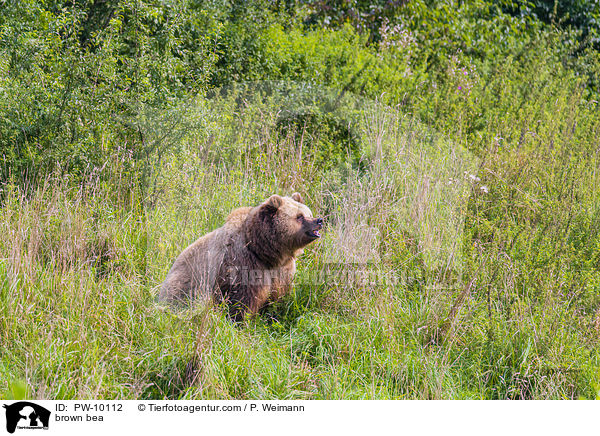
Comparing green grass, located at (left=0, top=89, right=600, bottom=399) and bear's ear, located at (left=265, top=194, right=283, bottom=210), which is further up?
bear's ear, located at (left=265, top=194, right=283, bottom=210)

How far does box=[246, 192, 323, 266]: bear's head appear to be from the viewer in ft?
14.4

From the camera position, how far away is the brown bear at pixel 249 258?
4.33 m

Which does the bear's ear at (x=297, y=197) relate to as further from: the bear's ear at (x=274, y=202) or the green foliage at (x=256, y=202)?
the green foliage at (x=256, y=202)

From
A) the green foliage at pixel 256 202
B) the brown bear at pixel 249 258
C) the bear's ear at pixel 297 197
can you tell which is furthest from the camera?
the bear's ear at pixel 297 197

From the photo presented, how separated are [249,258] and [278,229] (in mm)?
319

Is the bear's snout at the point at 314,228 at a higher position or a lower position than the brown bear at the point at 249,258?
higher

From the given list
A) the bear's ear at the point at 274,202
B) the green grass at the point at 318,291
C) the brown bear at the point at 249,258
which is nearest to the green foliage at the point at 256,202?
the green grass at the point at 318,291
